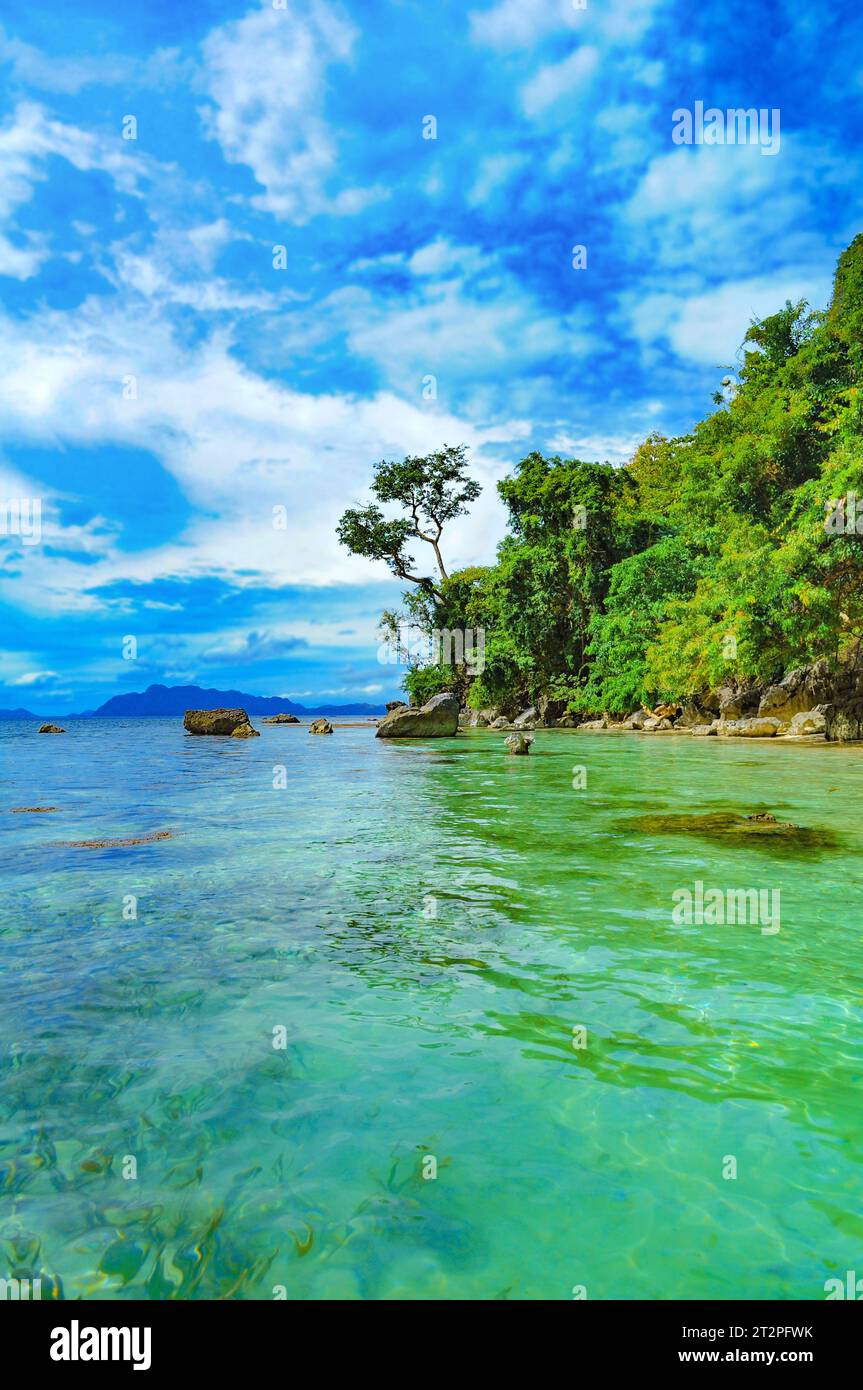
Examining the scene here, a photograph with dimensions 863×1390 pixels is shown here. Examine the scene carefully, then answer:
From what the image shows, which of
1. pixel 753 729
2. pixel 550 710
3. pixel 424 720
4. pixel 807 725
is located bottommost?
pixel 753 729

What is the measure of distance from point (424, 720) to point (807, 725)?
15.5m

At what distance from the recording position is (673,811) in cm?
1129

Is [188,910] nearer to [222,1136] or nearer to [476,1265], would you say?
[222,1136]

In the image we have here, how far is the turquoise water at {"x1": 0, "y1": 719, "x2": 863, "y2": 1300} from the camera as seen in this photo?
2.38m

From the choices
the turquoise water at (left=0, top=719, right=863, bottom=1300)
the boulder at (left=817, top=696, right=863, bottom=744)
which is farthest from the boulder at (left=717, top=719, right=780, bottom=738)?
the turquoise water at (left=0, top=719, right=863, bottom=1300)

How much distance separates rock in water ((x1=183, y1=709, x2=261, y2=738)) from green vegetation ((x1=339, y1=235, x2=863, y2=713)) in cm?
1245

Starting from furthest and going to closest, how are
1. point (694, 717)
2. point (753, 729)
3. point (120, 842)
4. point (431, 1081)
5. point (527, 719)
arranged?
point (527, 719)
point (694, 717)
point (753, 729)
point (120, 842)
point (431, 1081)

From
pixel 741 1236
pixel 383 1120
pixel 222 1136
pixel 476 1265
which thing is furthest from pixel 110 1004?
pixel 741 1236

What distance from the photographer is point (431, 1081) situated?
3.38 metres

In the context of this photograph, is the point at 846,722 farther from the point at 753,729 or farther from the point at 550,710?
the point at 550,710

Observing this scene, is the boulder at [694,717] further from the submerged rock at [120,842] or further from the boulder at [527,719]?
the submerged rock at [120,842]

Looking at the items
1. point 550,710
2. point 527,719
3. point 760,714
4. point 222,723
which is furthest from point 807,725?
point 222,723

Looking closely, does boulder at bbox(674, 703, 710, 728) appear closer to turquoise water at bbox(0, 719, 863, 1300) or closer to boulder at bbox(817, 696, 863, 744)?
boulder at bbox(817, 696, 863, 744)
